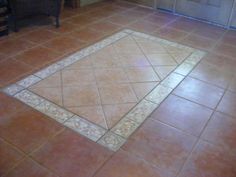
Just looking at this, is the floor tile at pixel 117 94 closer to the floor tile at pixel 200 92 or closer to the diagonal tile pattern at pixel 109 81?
the diagonal tile pattern at pixel 109 81

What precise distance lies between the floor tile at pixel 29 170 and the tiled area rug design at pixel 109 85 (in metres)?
0.37

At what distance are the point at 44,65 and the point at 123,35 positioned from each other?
3.77 ft

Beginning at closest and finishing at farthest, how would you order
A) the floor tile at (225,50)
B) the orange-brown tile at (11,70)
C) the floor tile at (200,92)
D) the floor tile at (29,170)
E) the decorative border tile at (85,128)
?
the floor tile at (29,170), the decorative border tile at (85,128), the floor tile at (200,92), the orange-brown tile at (11,70), the floor tile at (225,50)

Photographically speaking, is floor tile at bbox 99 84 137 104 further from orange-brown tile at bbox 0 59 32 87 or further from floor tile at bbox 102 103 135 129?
orange-brown tile at bbox 0 59 32 87

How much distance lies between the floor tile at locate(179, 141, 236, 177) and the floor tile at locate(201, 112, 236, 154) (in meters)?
0.07

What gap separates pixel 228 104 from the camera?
209 cm

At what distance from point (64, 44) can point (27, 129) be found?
1371 millimetres

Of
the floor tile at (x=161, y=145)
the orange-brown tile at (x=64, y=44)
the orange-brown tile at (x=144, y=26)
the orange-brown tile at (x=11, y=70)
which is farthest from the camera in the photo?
the orange-brown tile at (x=144, y=26)

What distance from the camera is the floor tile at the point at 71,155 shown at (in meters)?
1.47

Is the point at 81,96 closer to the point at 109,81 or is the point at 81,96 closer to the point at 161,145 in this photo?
the point at 109,81

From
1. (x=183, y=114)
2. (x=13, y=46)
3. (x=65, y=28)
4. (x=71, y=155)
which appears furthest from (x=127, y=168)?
(x=65, y=28)

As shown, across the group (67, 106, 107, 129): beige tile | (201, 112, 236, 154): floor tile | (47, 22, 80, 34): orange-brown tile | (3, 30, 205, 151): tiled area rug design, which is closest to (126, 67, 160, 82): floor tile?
(3, 30, 205, 151): tiled area rug design

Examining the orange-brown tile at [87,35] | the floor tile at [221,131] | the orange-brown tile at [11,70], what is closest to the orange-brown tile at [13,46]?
the orange-brown tile at [11,70]

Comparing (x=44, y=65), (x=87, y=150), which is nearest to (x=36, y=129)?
(x=87, y=150)
